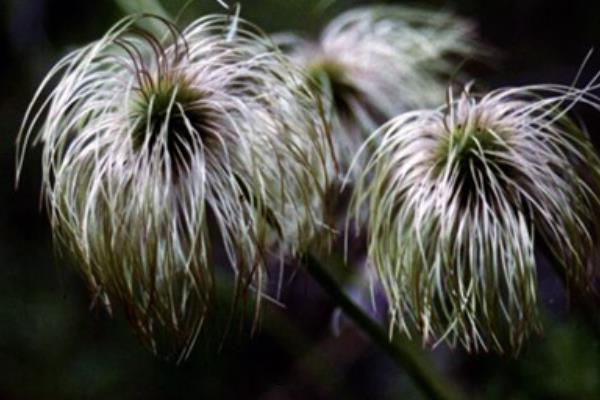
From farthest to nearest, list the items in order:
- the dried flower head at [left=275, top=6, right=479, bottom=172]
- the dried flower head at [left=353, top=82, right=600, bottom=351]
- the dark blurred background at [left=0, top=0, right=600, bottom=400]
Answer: the dark blurred background at [left=0, top=0, right=600, bottom=400], the dried flower head at [left=275, top=6, right=479, bottom=172], the dried flower head at [left=353, top=82, right=600, bottom=351]

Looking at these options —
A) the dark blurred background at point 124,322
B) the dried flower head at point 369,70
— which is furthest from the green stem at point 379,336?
the dark blurred background at point 124,322

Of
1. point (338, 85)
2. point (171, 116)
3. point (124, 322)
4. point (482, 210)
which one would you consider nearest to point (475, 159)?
point (482, 210)

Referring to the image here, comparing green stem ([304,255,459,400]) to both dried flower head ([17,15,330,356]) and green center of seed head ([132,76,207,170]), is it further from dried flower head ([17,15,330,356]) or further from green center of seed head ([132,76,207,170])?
green center of seed head ([132,76,207,170])

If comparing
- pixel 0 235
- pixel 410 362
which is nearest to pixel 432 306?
pixel 410 362

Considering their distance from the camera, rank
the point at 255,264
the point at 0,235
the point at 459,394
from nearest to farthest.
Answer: the point at 255,264 < the point at 459,394 < the point at 0,235

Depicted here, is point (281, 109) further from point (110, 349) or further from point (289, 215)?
point (110, 349)

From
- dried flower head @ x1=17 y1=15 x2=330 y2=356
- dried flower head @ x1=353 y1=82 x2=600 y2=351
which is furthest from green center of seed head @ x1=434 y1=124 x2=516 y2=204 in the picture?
dried flower head @ x1=17 y1=15 x2=330 y2=356
